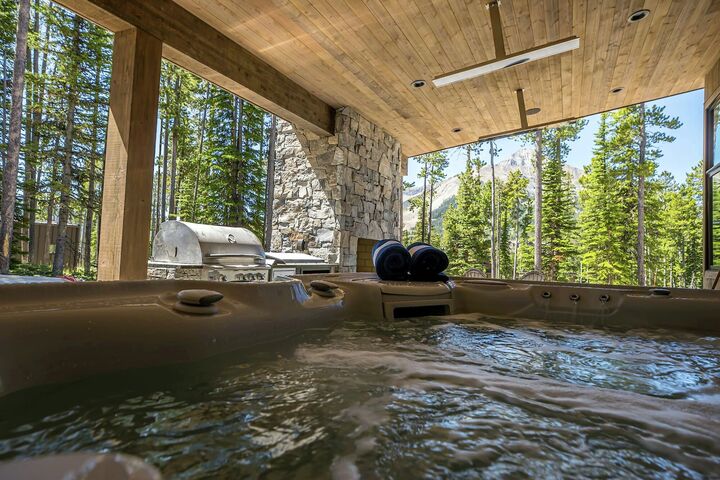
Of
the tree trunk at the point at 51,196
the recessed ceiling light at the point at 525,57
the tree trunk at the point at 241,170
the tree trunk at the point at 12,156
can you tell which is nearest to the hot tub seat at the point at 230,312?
the recessed ceiling light at the point at 525,57

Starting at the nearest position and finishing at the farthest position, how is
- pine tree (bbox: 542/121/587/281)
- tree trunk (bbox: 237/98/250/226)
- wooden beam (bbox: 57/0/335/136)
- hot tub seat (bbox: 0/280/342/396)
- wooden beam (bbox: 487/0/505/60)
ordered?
1. hot tub seat (bbox: 0/280/342/396)
2. wooden beam (bbox: 57/0/335/136)
3. wooden beam (bbox: 487/0/505/60)
4. tree trunk (bbox: 237/98/250/226)
5. pine tree (bbox: 542/121/587/281)

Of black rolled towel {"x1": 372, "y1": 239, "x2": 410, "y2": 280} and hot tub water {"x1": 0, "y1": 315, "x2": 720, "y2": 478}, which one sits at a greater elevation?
black rolled towel {"x1": 372, "y1": 239, "x2": 410, "y2": 280}

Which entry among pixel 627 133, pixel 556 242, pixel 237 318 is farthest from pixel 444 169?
pixel 237 318

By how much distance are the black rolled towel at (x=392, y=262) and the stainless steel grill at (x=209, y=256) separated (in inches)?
40.0

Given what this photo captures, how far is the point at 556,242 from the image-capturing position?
11.9 m

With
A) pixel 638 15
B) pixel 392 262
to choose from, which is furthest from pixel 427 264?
pixel 638 15

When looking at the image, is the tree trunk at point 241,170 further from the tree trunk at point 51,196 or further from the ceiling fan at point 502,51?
the ceiling fan at point 502,51

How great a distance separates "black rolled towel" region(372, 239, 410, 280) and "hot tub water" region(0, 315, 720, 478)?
1.10m

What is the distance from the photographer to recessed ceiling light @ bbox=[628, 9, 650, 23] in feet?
9.49

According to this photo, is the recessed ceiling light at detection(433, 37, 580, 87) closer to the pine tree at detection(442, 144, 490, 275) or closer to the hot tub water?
the hot tub water

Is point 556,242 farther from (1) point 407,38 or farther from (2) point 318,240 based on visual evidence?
(1) point 407,38

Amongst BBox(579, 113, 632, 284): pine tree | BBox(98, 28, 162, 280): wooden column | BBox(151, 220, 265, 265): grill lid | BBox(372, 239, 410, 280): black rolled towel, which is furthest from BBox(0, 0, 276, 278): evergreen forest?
A: BBox(579, 113, 632, 284): pine tree

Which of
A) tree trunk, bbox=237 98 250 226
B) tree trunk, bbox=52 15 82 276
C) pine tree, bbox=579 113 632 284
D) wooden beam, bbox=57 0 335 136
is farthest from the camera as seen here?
pine tree, bbox=579 113 632 284

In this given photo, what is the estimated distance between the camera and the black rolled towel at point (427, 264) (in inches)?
105
